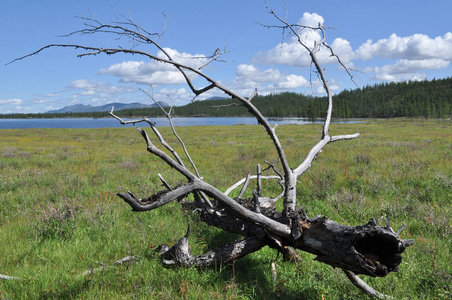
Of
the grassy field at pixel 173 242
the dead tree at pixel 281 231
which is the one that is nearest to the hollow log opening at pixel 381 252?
the dead tree at pixel 281 231

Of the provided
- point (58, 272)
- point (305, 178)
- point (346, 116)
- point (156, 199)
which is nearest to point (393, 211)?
point (305, 178)

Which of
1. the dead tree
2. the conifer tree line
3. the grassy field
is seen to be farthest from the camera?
the conifer tree line

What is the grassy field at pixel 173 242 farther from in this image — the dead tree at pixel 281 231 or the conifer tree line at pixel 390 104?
the conifer tree line at pixel 390 104

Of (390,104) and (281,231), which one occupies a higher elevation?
(390,104)

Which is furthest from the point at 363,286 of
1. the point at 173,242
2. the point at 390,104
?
the point at 390,104

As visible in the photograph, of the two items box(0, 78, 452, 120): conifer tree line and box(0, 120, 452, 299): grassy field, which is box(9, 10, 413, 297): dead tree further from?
box(0, 78, 452, 120): conifer tree line

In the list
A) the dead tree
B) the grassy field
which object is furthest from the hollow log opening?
the grassy field

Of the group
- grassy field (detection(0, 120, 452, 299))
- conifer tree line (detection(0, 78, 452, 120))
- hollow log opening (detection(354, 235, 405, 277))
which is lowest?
grassy field (detection(0, 120, 452, 299))

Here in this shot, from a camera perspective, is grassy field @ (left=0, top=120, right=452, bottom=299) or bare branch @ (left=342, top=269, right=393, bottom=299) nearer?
bare branch @ (left=342, top=269, right=393, bottom=299)

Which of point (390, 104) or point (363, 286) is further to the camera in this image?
point (390, 104)

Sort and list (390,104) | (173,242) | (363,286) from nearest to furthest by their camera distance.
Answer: (363,286)
(173,242)
(390,104)

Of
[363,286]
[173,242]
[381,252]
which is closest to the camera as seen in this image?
[381,252]

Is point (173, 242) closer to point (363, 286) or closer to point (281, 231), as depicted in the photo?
point (281, 231)

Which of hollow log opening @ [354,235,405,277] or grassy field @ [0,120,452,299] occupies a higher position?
hollow log opening @ [354,235,405,277]
